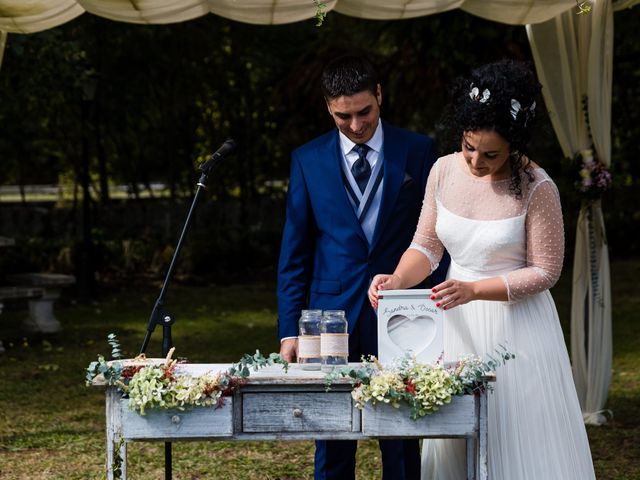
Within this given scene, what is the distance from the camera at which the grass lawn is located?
6.53 metres

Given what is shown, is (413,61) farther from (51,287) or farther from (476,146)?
(476,146)

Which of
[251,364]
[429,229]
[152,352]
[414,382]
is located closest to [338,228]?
[429,229]

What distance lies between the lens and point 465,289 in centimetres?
386

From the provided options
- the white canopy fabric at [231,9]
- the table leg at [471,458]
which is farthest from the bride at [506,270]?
the white canopy fabric at [231,9]

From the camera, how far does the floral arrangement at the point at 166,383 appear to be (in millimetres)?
3609

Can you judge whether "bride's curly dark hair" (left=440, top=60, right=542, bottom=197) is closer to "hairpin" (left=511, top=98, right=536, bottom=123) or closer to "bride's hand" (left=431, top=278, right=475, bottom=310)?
"hairpin" (left=511, top=98, right=536, bottom=123)

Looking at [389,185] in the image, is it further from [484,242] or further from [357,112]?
[484,242]

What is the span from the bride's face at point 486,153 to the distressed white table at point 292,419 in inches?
31.3

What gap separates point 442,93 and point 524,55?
1.63m

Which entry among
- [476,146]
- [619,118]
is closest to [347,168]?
[476,146]

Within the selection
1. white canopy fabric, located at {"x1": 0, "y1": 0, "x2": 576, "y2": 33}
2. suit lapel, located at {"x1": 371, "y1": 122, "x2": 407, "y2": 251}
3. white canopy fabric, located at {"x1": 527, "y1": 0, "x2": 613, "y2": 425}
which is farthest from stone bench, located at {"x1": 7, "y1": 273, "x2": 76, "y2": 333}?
suit lapel, located at {"x1": 371, "y1": 122, "x2": 407, "y2": 251}

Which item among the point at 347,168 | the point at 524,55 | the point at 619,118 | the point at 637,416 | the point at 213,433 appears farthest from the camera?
the point at 619,118

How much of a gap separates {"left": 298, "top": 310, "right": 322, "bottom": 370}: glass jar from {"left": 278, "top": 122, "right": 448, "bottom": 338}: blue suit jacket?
0.56 m

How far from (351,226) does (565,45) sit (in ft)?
10.2
